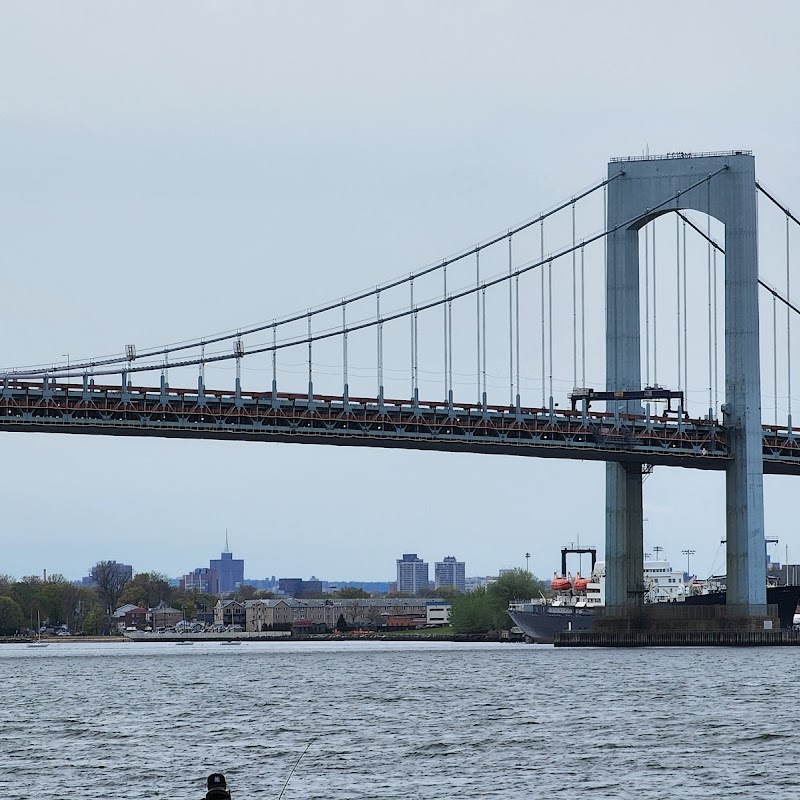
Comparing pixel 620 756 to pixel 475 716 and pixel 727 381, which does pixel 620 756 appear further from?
pixel 727 381

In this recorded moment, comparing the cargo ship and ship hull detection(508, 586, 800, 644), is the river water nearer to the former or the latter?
ship hull detection(508, 586, 800, 644)

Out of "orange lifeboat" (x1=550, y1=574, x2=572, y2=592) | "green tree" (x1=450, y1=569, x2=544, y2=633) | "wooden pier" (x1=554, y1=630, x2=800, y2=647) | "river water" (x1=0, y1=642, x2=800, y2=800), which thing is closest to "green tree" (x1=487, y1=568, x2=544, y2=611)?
"green tree" (x1=450, y1=569, x2=544, y2=633)

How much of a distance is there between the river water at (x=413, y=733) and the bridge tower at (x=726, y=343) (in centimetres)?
2277

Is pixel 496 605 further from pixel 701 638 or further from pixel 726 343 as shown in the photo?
pixel 726 343

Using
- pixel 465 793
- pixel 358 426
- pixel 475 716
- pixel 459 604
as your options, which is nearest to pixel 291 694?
pixel 475 716

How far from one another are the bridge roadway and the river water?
13902 mm

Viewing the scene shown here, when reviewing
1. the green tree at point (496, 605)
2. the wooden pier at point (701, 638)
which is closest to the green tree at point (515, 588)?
the green tree at point (496, 605)

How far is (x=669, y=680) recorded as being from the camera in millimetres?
67375

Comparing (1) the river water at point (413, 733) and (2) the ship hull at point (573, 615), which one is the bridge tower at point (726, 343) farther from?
(1) the river water at point (413, 733)

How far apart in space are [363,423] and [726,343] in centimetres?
1977

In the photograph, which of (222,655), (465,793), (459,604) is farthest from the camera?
(459,604)

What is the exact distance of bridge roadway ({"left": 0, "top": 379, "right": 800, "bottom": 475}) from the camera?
87.7m

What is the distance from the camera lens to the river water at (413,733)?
38.7 meters

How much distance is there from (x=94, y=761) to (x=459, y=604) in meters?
158
